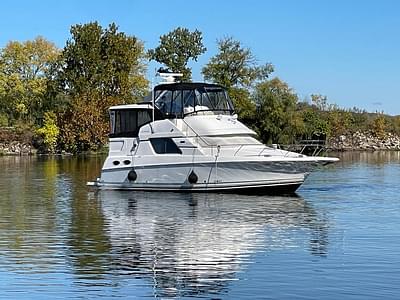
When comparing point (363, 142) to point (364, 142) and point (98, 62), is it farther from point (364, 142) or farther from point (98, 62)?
point (98, 62)

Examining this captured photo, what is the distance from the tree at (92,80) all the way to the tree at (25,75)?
4746mm

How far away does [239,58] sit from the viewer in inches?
2982

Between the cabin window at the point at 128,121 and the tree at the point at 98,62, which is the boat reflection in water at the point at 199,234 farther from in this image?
the tree at the point at 98,62

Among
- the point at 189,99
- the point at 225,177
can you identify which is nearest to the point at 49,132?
the point at 189,99

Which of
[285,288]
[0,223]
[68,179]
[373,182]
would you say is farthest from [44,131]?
[285,288]

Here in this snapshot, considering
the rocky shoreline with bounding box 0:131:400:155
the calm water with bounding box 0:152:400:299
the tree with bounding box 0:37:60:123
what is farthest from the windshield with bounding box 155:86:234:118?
the rocky shoreline with bounding box 0:131:400:155

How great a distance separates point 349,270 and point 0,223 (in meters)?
11.7

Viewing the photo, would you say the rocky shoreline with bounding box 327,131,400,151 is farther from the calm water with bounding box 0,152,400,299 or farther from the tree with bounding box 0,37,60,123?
the calm water with bounding box 0,152,400,299

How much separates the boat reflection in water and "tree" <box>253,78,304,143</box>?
4552cm

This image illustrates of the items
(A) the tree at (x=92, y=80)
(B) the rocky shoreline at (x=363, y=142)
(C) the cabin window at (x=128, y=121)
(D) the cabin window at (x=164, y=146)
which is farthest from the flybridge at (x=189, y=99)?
(B) the rocky shoreline at (x=363, y=142)

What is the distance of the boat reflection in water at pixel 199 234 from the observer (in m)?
14.3

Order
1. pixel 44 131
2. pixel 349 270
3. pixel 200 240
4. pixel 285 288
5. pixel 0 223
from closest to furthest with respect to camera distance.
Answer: pixel 285 288
pixel 349 270
pixel 200 240
pixel 0 223
pixel 44 131

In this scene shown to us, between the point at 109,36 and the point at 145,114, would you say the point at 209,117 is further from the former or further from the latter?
the point at 109,36

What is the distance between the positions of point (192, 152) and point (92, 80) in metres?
52.0
